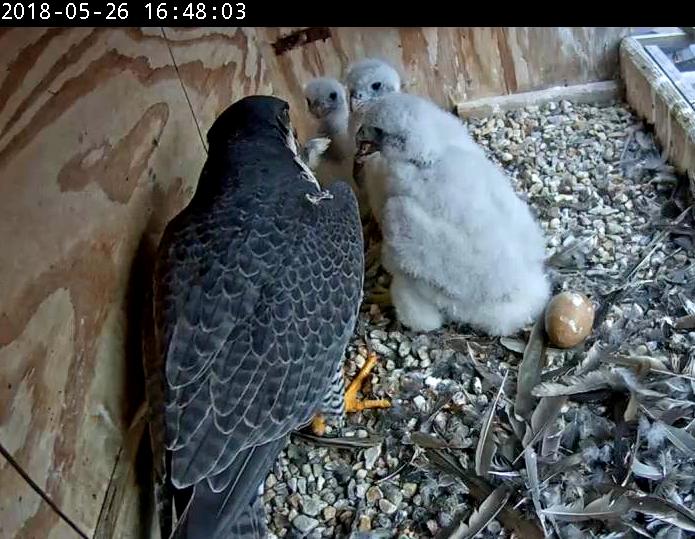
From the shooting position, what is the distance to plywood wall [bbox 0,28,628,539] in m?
1.27

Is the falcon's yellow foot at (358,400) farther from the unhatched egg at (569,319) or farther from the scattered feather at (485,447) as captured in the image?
the unhatched egg at (569,319)

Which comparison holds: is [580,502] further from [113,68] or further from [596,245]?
[113,68]

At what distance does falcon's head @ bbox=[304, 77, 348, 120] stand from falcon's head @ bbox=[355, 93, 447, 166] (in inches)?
12.8

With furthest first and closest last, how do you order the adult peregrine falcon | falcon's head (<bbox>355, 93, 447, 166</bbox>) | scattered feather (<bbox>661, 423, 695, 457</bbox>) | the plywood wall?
falcon's head (<bbox>355, 93, 447, 166</bbox>) < scattered feather (<bbox>661, 423, 695, 457</bbox>) < the adult peregrine falcon < the plywood wall

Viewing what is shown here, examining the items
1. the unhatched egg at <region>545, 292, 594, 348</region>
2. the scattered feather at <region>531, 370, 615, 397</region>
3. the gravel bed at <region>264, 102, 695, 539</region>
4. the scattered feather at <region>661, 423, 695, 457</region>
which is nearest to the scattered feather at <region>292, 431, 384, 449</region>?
the gravel bed at <region>264, 102, 695, 539</region>

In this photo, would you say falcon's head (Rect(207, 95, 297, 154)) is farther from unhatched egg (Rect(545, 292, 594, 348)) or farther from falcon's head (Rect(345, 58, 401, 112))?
unhatched egg (Rect(545, 292, 594, 348))

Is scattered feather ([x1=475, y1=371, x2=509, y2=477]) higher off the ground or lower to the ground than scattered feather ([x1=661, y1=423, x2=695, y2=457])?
higher

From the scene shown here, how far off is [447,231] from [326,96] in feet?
2.27

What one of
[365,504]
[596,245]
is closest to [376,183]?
[596,245]

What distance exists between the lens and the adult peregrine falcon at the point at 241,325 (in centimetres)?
143

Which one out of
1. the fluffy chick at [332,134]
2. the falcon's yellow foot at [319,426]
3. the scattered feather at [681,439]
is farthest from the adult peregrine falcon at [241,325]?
the scattered feather at [681,439]

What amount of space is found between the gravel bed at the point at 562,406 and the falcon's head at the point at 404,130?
43cm

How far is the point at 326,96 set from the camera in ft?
7.55

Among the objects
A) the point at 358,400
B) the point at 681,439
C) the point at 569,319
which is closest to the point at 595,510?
the point at 681,439
